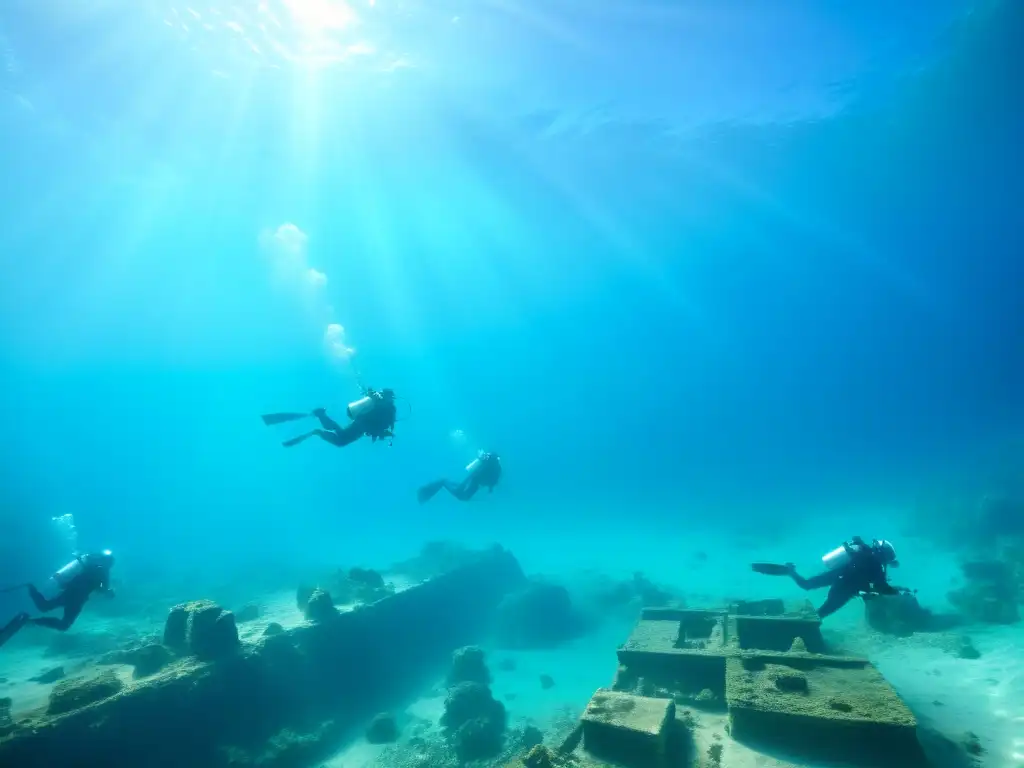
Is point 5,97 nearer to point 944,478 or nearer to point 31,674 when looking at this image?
point 31,674

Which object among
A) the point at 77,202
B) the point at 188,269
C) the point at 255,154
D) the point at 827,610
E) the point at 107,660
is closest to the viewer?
the point at 827,610

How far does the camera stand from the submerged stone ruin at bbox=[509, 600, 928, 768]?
693 centimetres

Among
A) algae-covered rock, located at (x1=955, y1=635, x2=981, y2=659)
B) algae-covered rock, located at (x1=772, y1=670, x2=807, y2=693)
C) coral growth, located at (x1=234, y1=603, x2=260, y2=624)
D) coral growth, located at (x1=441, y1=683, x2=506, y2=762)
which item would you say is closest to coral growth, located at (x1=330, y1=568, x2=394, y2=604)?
coral growth, located at (x1=234, y1=603, x2=260, y2=624)

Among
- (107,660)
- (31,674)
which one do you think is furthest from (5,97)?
(107,660)

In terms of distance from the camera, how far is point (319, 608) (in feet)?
51.9

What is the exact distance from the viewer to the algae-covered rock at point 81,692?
33.5 feet

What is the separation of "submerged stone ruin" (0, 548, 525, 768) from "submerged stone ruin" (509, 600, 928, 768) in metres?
9.25

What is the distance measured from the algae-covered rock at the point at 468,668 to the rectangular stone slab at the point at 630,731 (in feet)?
32.2

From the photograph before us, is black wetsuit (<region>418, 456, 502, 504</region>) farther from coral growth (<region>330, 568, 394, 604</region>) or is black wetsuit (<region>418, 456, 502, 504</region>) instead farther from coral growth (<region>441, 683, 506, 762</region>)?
coral growth (<region>441, 683, 506, 762</region>)

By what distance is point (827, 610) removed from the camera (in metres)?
10.9

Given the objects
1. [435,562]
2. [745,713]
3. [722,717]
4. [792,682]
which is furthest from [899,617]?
[435,562]

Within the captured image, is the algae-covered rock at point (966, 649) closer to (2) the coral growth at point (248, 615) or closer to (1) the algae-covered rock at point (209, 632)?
(1) the algae-covered rock at point (209, 632)

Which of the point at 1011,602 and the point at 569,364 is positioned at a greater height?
the point at 569,364

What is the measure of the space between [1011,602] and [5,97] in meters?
67.8
